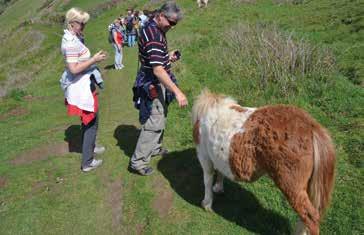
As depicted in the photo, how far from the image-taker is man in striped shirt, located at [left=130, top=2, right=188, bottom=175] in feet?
16.5

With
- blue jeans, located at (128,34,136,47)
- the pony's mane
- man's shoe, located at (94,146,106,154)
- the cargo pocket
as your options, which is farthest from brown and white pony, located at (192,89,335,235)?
blue jeans, located at (128,34,136,47)

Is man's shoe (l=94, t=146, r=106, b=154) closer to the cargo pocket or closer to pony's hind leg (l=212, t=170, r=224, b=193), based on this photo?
the cargo pocket

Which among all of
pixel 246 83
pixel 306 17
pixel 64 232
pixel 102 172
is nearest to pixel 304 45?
pixel 246 83

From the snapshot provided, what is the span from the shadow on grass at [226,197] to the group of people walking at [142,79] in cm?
50

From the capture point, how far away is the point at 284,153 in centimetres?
376

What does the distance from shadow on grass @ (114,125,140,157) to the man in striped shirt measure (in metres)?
1.10

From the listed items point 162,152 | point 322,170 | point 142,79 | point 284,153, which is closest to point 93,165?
point 162,152

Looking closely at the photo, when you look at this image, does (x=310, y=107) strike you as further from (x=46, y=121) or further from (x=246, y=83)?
(x=46, y=121)

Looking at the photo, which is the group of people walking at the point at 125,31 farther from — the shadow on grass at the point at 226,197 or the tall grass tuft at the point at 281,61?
the shadow on grass at the point at 226,197

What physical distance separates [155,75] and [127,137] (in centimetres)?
294

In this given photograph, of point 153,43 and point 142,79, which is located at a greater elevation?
point 153,43

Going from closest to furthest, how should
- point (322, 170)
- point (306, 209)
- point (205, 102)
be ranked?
1. point (322, 170)
2. point (306, 209)
3. point (205, 102)

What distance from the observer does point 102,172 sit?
6562 millimetres

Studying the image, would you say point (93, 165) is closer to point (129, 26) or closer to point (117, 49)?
point (117, 49)
